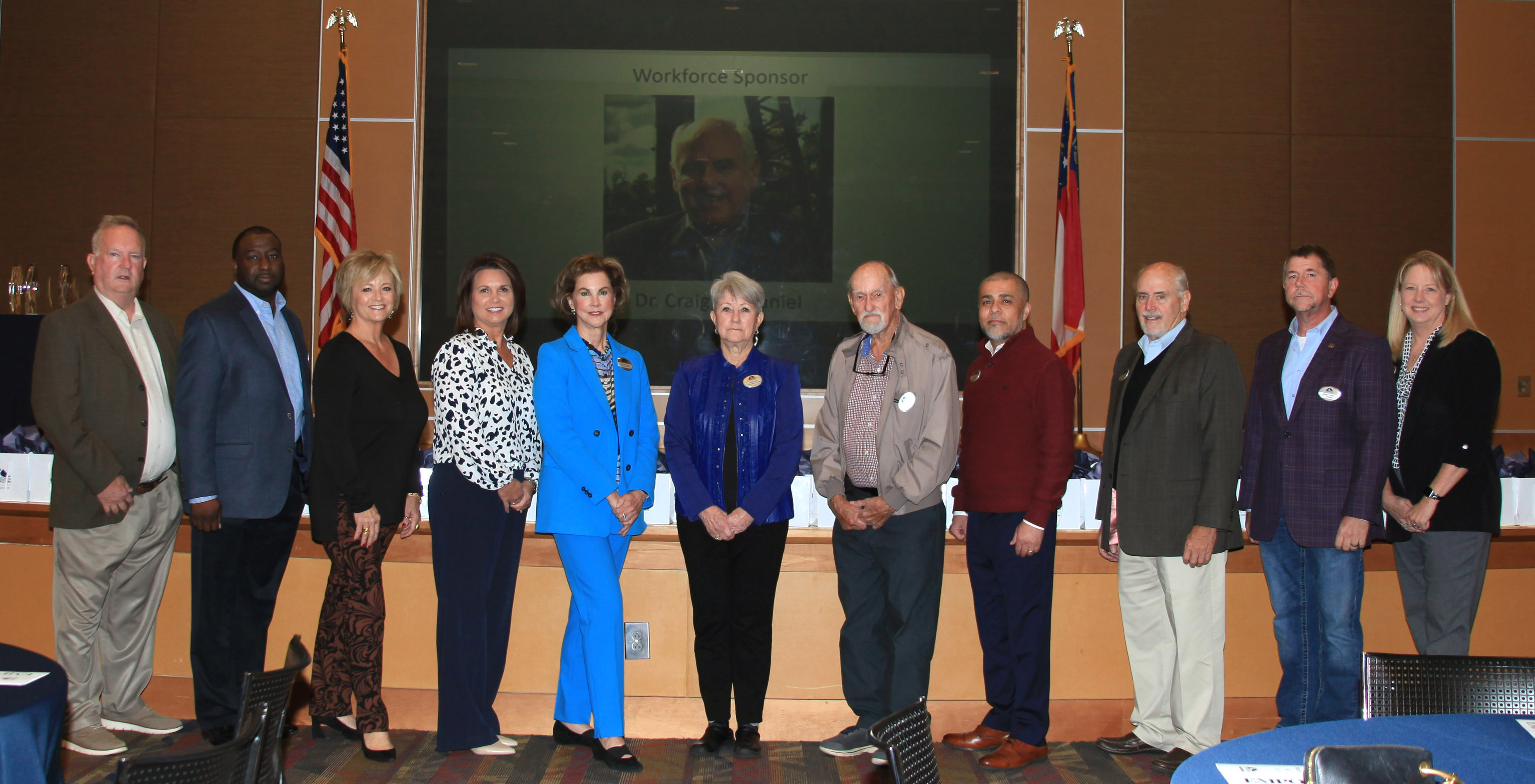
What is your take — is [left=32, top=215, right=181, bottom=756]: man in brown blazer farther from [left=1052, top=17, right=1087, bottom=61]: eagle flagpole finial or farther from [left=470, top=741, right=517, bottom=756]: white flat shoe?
[left=1052, top=17, right=1087, bottom=61]: eagle flagpole finial

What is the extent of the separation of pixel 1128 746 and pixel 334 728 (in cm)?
289

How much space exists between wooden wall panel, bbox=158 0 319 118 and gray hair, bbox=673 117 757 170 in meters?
2.51

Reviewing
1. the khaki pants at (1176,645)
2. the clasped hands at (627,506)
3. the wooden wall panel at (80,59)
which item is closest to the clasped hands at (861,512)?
the clasped hands at (627,506)

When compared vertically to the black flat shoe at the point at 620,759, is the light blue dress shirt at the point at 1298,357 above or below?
above

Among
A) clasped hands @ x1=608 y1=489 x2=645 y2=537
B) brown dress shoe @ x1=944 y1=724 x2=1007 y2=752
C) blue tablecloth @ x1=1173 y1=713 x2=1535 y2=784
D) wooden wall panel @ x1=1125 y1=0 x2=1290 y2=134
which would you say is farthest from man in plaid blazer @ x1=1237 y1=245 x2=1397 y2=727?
wooden wall panel @ x1=1125 y1=0 x2=1290 y2=134

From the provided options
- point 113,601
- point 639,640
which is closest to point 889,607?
point 639,640

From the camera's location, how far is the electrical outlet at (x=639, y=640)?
3.54m

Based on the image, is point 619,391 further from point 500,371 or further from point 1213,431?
point 1213,431

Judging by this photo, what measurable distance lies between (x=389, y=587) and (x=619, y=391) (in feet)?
4.07

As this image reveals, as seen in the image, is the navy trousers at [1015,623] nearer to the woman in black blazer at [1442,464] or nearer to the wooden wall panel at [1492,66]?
the woman in black blazer at [1442,464]

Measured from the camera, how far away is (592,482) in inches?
122

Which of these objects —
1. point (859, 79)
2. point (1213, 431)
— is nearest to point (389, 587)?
point (1213, 431)

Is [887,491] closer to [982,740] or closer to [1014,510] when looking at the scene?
[1014,510]

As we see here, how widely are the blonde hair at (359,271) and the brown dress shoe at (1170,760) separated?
3.11 m
